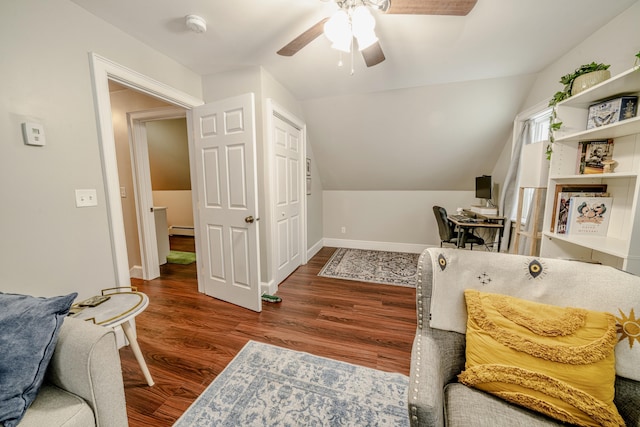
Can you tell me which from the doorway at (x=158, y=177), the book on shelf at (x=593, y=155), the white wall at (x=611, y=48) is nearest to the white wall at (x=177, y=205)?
the doorway at (x=158, y=177)

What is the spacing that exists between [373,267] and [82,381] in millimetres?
3085

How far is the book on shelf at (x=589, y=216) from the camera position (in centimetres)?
152

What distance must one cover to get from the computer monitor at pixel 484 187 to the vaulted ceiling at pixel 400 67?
295 millimetres

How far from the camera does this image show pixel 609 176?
1.32m

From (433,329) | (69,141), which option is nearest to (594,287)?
(433,329)

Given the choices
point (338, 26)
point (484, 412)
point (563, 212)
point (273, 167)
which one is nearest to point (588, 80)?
point (563, 212)

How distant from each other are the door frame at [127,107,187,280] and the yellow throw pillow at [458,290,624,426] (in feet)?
10.3

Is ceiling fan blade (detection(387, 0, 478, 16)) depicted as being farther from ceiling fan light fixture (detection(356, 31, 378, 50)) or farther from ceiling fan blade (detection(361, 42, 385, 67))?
ceiling fan blade (detection(361, 42, 385, 67))

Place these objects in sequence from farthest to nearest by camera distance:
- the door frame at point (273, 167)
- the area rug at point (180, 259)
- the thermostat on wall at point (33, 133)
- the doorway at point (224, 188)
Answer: the area rug at point (180, 259) < the door frame at point (273, 167) < the doorway at point (224, 188) < the thermostat on wall at point (33, 133)

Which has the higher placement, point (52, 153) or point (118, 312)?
point (52, 153)

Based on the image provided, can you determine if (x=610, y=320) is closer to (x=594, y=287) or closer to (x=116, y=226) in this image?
(x=594, y=287)

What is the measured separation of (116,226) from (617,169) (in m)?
3.43

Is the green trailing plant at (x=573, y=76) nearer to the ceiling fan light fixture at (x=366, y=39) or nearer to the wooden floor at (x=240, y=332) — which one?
the ceiling fan light fixture at (x=366, y=39)

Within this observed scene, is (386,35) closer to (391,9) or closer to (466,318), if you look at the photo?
(391,9)
